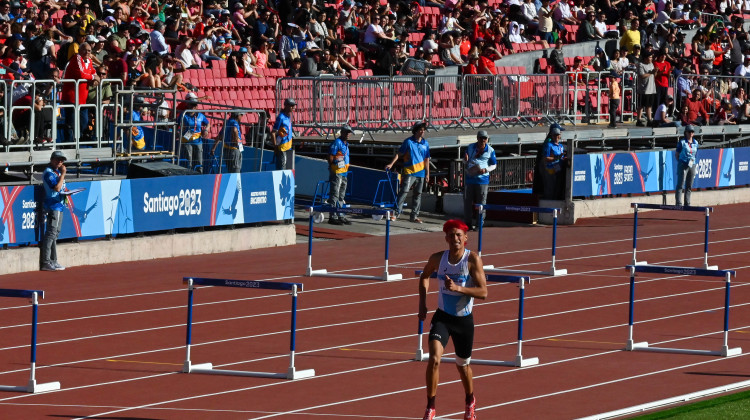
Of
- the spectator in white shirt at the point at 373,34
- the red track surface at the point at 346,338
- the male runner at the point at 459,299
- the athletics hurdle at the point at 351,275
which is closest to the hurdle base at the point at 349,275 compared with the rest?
the athletics hurdle at the point at 351,275

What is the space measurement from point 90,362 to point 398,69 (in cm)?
2157

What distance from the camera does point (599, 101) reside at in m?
36.0

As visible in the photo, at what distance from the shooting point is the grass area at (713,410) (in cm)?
1179

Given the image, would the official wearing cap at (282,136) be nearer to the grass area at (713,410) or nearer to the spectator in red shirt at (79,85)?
the spectator in red shirt at (79,85)

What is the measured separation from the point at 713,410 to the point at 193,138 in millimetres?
14239

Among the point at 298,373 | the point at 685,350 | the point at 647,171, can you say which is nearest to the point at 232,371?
the point at 298,373

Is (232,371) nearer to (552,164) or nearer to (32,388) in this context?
(32,388)

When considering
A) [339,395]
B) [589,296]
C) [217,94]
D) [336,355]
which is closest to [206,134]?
[217,94]

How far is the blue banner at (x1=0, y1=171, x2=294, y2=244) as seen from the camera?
66.1 ft

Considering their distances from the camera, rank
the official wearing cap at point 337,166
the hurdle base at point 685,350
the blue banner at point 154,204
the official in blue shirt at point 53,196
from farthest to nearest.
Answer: the official wearing cap at point 337,166, the blue banner at point 154,204, the official in blue shirt at point 53,196, the hurdle base at point 685,350

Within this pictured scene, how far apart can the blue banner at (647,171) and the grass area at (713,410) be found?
1588cm

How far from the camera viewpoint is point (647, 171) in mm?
30516

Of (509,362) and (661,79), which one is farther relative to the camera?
(661,79)

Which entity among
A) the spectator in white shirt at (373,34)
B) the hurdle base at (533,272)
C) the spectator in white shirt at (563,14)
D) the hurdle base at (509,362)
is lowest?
the hurdle base at (509,362)
